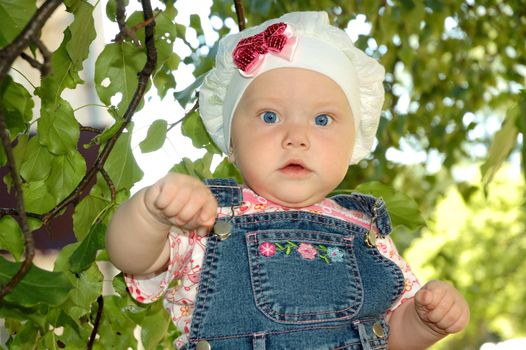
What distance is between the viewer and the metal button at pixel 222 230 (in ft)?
3.00

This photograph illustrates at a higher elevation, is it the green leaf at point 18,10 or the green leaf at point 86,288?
the green leaf at point 18,10

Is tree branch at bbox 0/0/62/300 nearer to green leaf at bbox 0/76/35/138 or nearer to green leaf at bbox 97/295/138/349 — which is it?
green leaf at bbox 0/76/35/138

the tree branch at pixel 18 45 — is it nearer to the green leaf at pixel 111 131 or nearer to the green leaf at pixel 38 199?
the green leaf at pixel 111 131

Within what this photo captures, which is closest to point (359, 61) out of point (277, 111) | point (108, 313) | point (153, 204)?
point (277, 111)

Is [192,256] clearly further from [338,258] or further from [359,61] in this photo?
[359,61]

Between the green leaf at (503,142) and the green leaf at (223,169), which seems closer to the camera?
the green leaf at (503,142)

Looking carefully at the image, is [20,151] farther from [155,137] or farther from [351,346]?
[351,346]

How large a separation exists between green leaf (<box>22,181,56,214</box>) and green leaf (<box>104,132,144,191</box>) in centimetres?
9

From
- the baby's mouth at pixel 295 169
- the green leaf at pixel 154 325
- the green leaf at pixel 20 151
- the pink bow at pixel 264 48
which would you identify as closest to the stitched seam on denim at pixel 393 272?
the baby's mouth at pixel 295 169

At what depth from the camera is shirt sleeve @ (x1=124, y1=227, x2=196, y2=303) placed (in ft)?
3.02

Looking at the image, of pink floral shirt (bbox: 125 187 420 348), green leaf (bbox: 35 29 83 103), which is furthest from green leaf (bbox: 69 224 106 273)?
green leaf (bbox: 35 29 83 103)

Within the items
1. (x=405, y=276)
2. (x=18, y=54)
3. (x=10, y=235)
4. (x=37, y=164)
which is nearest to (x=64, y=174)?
(x=37, y=164)

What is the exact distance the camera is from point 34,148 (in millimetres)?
1068

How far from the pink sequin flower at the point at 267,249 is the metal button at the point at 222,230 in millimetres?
39
